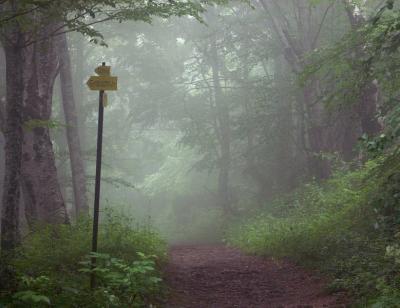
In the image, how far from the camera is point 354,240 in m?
8.79

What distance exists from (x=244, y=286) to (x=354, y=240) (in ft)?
6.83

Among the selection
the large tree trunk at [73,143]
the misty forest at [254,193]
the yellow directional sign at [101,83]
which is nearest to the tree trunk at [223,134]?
the misty forest at [254,193]

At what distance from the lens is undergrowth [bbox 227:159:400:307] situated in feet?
21.7

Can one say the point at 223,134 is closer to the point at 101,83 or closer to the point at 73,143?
the point at 73,143

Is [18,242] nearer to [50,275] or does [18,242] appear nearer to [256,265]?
[50,275]

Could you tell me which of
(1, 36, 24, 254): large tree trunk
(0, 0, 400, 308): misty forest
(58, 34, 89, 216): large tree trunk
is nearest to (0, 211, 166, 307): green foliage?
(0, 0, 400, 308): misty forest

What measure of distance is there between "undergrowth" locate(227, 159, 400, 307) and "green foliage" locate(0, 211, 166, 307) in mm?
2785

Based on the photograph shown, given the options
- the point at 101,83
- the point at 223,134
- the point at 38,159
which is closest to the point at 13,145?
the point at 101,83

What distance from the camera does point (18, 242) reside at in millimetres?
7781

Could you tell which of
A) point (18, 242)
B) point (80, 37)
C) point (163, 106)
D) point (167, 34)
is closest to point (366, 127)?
point (18, 242)

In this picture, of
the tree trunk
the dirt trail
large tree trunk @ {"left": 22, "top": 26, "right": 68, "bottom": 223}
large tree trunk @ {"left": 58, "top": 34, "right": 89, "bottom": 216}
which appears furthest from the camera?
the tree trunk

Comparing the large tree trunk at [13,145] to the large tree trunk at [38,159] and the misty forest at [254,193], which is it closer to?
the misty forest at [254,193]

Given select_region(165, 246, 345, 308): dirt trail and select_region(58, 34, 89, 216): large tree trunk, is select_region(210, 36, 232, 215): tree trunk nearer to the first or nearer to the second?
select_region(58, 34, 89, 216): large tree trunk

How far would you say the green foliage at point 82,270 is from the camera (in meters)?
5.96
